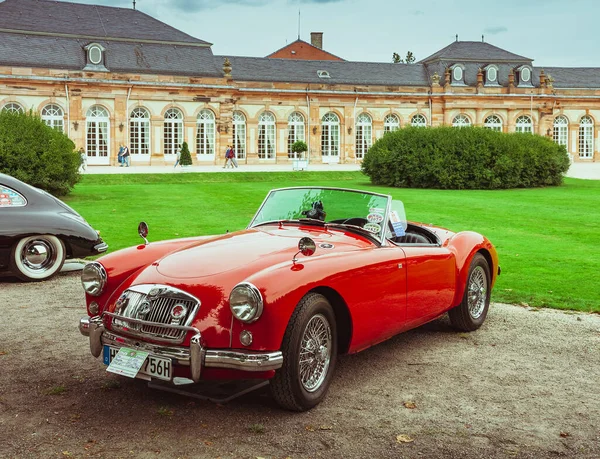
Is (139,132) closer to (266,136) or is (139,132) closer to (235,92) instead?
(235,92)

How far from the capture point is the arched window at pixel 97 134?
4784 centimetres

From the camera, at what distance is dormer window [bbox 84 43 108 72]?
4703 cm

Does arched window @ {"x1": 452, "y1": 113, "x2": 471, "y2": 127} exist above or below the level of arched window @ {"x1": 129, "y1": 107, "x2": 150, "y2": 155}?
above

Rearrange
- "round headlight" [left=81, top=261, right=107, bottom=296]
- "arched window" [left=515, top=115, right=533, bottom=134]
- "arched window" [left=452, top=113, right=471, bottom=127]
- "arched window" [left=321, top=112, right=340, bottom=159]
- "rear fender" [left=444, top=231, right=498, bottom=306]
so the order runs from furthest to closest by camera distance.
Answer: "arched window" [left=515, top=115, right=533, bottom=134]
"arched window" [left=452, top=113, right=471, bottom=127]
"arched window" [left=321, top=112, right=340, bottom=159]
"rear fender" [left=444, top=231, right=498, bottom=306]
"round headlight" [left=81, top=261, right=107, bottom=296]

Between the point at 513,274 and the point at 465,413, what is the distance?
5.79 m

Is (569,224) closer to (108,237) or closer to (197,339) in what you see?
(108,237)

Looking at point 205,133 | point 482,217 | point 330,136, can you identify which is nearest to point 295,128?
point 330,136

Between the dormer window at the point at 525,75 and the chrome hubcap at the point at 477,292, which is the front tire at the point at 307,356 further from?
the dormer window at the point at 525,75

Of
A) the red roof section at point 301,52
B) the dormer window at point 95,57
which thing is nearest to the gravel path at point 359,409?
the dormer window at point 95,57

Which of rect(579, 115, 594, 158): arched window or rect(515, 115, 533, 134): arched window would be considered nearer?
rect(515, 115, 533, 134): arched window

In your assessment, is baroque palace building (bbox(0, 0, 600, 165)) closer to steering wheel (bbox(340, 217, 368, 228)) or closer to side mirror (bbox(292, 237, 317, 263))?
steering wheel (bbox(340, 217, 368, 228))

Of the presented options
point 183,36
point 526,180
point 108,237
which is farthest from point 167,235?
point 183,36

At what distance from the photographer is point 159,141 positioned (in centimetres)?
4981

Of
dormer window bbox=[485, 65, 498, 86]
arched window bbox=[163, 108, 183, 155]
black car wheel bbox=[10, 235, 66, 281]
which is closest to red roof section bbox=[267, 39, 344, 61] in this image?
dormer window bbox=[485, 65, 498, 86]
